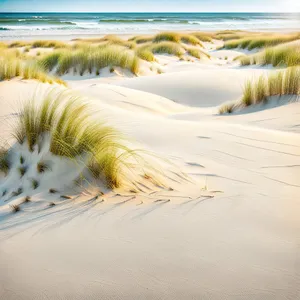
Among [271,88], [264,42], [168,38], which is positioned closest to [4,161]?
[271,88]

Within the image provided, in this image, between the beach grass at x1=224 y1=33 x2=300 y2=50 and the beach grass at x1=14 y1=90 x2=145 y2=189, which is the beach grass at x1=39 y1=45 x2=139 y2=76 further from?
the beach grass at x1=224 y1=33 x2=300 y2=50

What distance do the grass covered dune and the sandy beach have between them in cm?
2

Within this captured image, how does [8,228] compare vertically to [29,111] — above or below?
below

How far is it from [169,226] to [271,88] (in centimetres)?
375

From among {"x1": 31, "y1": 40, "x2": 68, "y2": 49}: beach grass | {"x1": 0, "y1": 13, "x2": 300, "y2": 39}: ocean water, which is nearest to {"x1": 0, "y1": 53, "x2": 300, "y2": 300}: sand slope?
{"x1": 31, "y1": 40, "x2": 68, "y2": 49}: beach grass

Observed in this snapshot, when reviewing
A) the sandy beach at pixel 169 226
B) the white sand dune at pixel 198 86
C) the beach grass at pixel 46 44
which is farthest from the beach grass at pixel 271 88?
the beach grass at pixel 46 44

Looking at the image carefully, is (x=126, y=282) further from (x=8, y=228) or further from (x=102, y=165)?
(x=102, y=165)

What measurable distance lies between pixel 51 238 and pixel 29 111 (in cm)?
134

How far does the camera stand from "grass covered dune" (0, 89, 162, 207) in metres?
2.41

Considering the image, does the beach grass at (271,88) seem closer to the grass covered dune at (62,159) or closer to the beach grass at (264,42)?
the grass covered dune at (62,159)

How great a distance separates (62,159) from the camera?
2557mm

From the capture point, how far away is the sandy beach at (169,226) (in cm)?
158

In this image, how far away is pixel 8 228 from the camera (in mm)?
2006

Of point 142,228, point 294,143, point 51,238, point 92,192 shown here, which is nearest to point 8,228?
point 51,238
